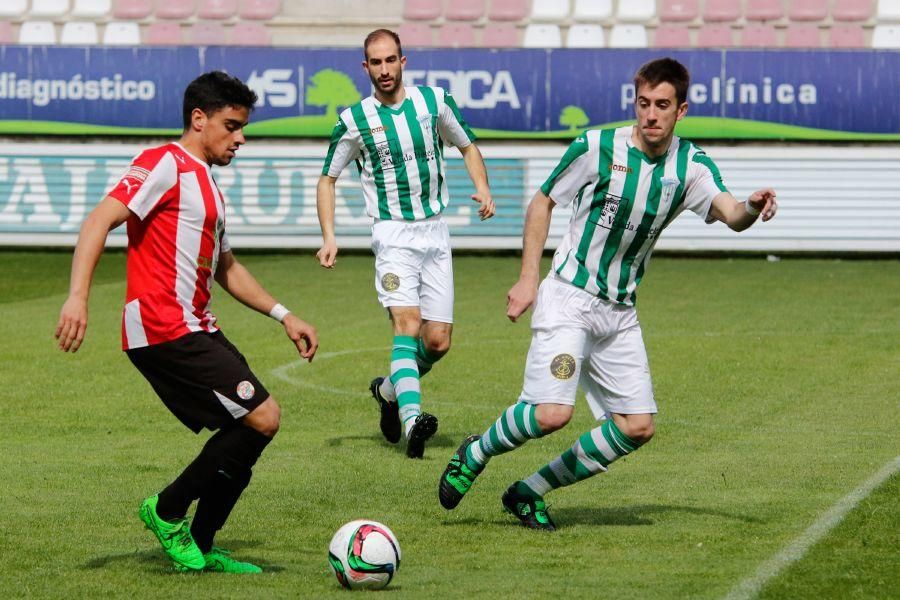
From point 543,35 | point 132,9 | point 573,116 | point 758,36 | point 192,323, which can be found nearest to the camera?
point 192,323

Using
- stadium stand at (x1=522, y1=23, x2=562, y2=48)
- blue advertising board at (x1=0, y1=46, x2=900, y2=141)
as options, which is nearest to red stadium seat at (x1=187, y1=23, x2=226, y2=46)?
blue advertising board at (x1=0, y1=46, x2=900, y2=141)

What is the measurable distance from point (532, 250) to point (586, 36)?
715 inches

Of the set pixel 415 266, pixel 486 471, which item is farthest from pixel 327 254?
pixel 486 471

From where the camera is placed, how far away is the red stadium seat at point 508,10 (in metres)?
24.2

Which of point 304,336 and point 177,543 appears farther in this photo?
point 304,336

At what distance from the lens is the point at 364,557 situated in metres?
5.40

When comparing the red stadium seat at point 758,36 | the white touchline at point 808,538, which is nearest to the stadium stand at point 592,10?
the red stadium seat at point 758,36

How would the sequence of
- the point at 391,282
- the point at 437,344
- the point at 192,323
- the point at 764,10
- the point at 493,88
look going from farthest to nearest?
the point at 764,10
the point at 493,88
the point at 437,344
the point at 391,282
the point at 192,323

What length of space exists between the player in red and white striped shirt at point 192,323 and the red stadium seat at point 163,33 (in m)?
19.5

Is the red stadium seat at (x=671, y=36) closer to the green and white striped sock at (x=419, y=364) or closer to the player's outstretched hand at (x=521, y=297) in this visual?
the green and white striped sock at (x=419, y=364)

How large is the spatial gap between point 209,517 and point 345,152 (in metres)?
3.63

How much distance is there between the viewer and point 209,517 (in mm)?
5727

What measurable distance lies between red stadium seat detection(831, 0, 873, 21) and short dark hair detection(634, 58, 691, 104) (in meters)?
18.7

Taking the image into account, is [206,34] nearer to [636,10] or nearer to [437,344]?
[636,10]
